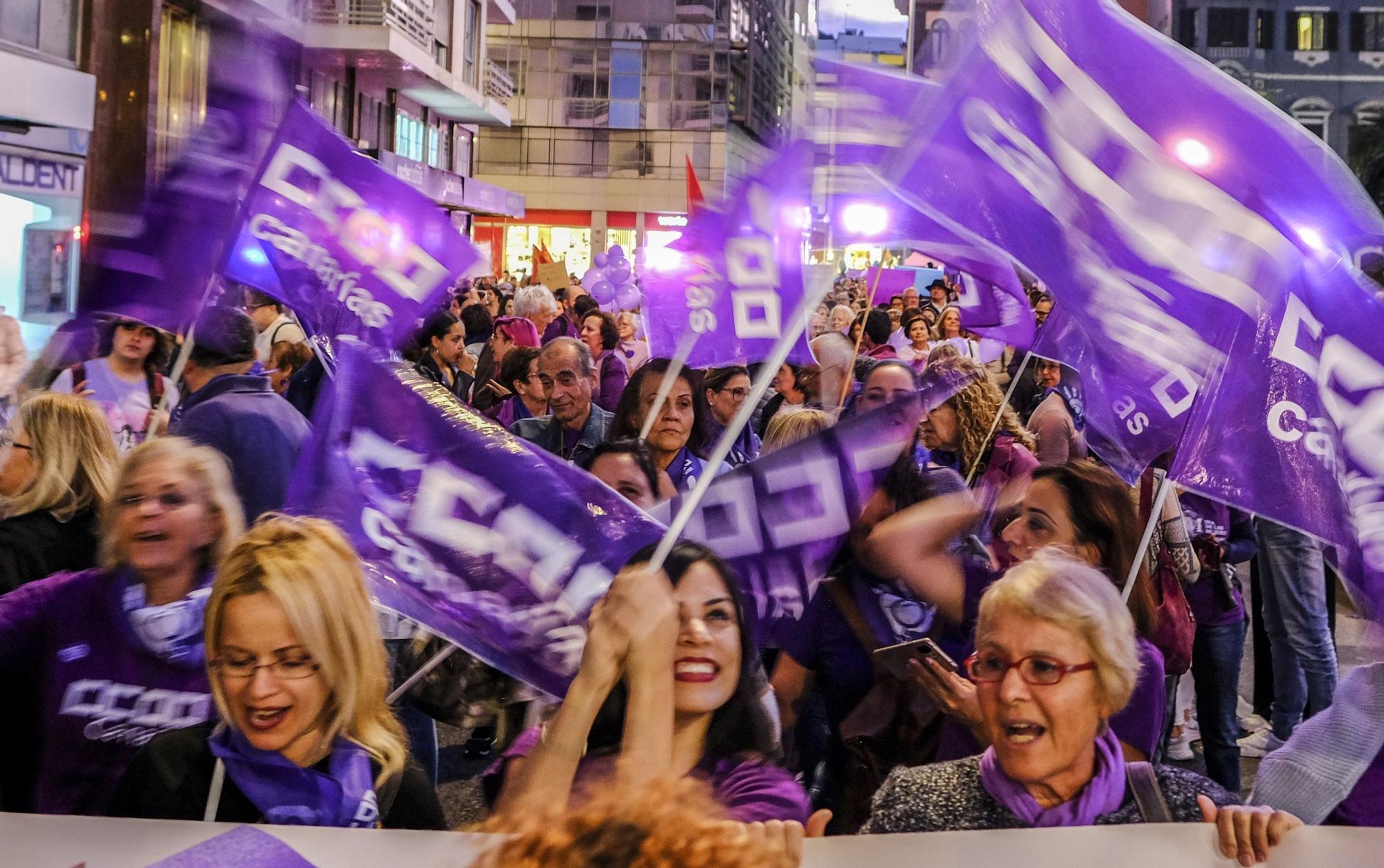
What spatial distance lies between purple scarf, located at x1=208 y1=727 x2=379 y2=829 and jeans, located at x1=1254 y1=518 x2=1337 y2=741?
4593 millimetres

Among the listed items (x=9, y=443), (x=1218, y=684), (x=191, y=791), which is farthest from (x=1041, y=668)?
(x=1218, y=684)

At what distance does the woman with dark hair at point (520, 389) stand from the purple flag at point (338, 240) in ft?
9.98

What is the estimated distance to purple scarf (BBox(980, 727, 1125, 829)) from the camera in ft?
9.71

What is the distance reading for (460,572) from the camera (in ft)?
10.2

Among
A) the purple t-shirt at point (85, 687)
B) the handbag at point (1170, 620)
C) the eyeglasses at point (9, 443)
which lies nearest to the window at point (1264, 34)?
the handbag at point (1170, 620)

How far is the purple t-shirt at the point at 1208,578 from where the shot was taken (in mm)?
5742

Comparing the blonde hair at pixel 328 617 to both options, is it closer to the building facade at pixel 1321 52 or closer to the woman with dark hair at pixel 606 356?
the woman with dark hair at pixel 606 356

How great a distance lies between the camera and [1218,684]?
5.82 m

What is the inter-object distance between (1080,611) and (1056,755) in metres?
0.28

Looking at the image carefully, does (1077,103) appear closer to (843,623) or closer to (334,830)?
(843,623)

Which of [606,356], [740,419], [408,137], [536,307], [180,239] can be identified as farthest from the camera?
[408,137]

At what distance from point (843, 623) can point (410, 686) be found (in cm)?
115

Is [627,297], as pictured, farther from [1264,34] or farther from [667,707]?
[1264,34]

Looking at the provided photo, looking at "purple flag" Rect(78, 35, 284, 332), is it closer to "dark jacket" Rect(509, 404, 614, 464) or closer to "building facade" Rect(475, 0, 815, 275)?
"dark jacket" Rect(509, 404, 614, 464)
